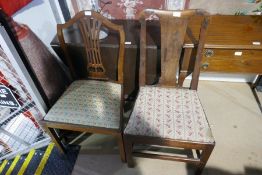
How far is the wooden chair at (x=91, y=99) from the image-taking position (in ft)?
3.83

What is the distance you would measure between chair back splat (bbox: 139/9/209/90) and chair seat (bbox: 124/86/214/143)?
0.32 ft

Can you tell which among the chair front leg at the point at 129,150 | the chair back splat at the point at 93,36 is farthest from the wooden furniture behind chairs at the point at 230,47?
the chair front leg at the point at 129,150

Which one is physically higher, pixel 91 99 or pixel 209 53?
pixel 209 53

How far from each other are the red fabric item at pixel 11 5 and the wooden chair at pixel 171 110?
71 cm

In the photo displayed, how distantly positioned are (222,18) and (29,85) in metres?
1.38

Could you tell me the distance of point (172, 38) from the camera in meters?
1.13

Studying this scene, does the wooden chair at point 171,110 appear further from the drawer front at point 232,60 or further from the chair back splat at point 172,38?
the drawer front at point 232,60

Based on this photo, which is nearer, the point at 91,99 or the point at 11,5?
the point at 11,5

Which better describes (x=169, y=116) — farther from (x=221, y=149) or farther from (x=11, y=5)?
(x=11, y=5)

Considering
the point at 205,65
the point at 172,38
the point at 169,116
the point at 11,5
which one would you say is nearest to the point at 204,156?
the point at 169,116

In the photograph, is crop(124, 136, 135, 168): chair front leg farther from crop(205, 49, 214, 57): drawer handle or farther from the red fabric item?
the red fabric item

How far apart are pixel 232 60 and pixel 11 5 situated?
1342 millimetres

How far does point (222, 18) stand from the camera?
1437mm

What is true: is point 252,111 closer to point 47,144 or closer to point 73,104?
point 73,104
